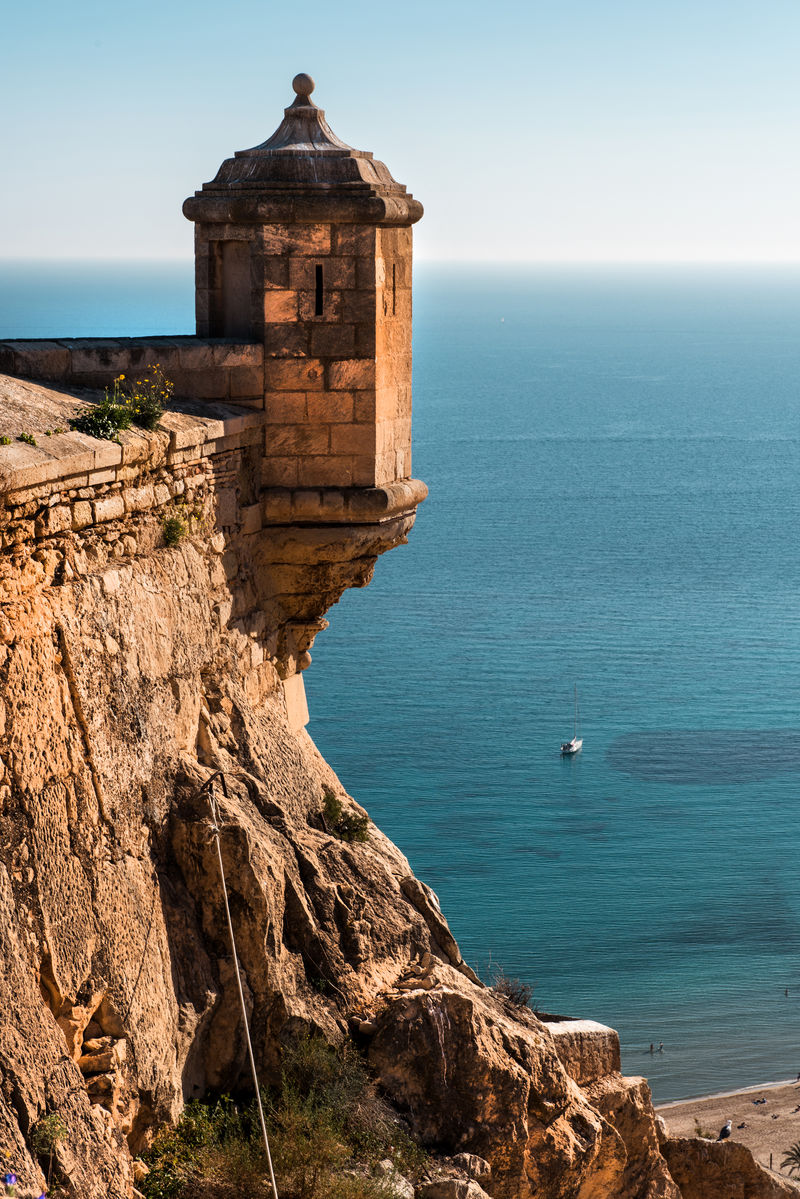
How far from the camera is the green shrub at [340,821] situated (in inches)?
461

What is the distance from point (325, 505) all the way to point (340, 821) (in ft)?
8.12

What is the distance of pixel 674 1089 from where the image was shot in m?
38.6

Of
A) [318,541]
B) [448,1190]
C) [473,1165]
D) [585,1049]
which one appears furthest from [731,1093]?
[448,1190]

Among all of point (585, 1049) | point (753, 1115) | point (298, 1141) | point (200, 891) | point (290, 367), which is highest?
point (290, 367)

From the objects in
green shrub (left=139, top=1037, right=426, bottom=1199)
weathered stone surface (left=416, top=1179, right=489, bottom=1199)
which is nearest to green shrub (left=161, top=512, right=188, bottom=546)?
green shrub (left=139, top=1037, right=426, bottom=1199)

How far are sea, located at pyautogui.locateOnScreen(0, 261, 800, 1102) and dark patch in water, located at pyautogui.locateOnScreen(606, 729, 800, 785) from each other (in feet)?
0.49

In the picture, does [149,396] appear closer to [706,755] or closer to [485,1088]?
[485,1088]

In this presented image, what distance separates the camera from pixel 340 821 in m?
11.8

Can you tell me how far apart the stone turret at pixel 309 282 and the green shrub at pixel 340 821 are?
2.49 meters

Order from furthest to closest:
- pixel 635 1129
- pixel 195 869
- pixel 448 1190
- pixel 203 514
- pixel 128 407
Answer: pixel 635 1129 → pixel 203 514 → pixel 128 407 → pixel 195 869 → pixel 448 1190

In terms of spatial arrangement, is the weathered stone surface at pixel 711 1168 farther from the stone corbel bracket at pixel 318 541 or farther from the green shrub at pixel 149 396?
the green shrub at pixel 149 396

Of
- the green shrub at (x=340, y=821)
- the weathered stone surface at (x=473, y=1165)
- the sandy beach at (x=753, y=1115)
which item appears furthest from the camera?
the sandy beach at (x=753, y=1115)

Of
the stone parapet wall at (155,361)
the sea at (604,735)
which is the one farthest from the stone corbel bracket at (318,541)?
the sea at (604,735)

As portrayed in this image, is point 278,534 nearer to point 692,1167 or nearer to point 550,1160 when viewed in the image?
point 550,1160
